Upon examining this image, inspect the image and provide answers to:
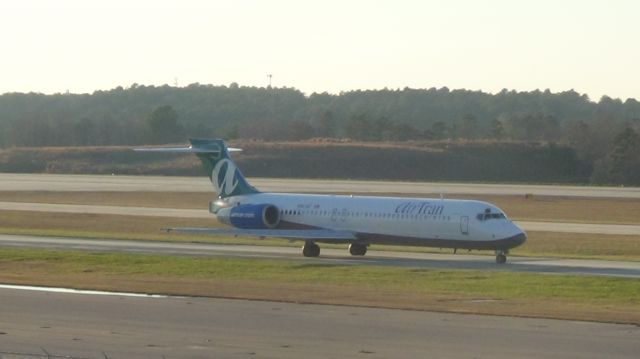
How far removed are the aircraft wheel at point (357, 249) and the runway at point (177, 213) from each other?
16.5 meters

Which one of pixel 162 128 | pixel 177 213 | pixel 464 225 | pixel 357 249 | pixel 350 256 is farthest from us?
pixel 162 128

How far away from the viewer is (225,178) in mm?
52750

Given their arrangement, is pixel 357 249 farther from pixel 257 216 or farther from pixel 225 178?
pixel 225 178

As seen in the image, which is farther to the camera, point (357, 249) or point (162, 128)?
point (162, 128)

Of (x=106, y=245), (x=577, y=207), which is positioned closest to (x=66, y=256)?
(x=106, y=245)

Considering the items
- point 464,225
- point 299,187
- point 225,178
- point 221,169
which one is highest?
point 221,169

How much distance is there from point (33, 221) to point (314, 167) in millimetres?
56188

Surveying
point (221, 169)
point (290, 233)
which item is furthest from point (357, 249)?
point (221, 169)

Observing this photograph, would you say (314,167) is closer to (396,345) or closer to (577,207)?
(577,207)

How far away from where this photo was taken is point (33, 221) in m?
70.1

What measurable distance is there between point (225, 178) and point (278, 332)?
28.8 meters

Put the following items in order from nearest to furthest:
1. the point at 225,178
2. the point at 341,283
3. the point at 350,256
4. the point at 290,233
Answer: the point at 341,283 → the point at 290,233 → the point at 350,256 → the point at 225,178

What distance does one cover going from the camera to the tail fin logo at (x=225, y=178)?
173 feet

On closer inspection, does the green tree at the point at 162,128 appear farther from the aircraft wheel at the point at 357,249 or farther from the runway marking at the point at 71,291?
the runway marking at the point at 71,291
